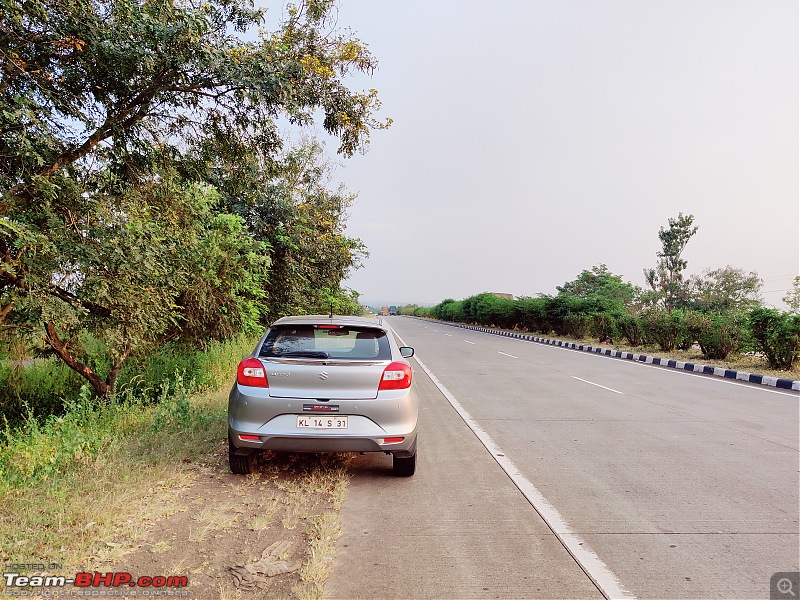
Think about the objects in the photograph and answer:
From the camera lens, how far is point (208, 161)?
28.0 ft

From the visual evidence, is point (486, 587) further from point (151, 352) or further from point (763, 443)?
point (151, 352)

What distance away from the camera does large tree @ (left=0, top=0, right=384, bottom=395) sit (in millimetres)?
5930

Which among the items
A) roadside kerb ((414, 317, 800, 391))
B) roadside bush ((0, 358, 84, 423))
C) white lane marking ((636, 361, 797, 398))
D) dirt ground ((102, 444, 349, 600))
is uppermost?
roadside kerb ((414, 317, 800, 391))

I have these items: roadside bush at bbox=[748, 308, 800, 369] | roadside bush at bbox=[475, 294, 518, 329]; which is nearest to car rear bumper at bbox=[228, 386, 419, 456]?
roadside bush at bbox=[748, 308, 800, 369]

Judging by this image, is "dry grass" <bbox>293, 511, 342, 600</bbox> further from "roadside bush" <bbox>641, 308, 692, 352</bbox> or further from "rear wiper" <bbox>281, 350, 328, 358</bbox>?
"roadside bush" <bbox>641, 308, 692, 352</bbox>

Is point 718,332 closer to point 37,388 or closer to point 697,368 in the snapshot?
point 697,368

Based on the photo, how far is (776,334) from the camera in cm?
1432

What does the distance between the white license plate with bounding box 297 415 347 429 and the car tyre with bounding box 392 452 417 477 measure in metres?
0.76

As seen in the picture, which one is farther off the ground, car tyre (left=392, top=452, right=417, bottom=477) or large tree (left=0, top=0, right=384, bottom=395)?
large tree (left=0, top=0, right=384, bottom=395)

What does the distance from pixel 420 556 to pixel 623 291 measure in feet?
160

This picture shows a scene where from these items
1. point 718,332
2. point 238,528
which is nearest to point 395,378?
point 238,528

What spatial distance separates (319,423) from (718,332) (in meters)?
16.8

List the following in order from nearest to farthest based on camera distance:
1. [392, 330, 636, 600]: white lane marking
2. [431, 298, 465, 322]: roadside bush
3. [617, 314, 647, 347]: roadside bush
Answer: [392, 330, 636, 600]: white lane marking
[617, 314, 647, 347]: roadside bush
[431, 298, 465, 322]: roadside bush

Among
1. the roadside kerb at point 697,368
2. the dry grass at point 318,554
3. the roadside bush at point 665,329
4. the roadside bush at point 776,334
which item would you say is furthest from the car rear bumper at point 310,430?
A: the roadside bush at point 665,329
